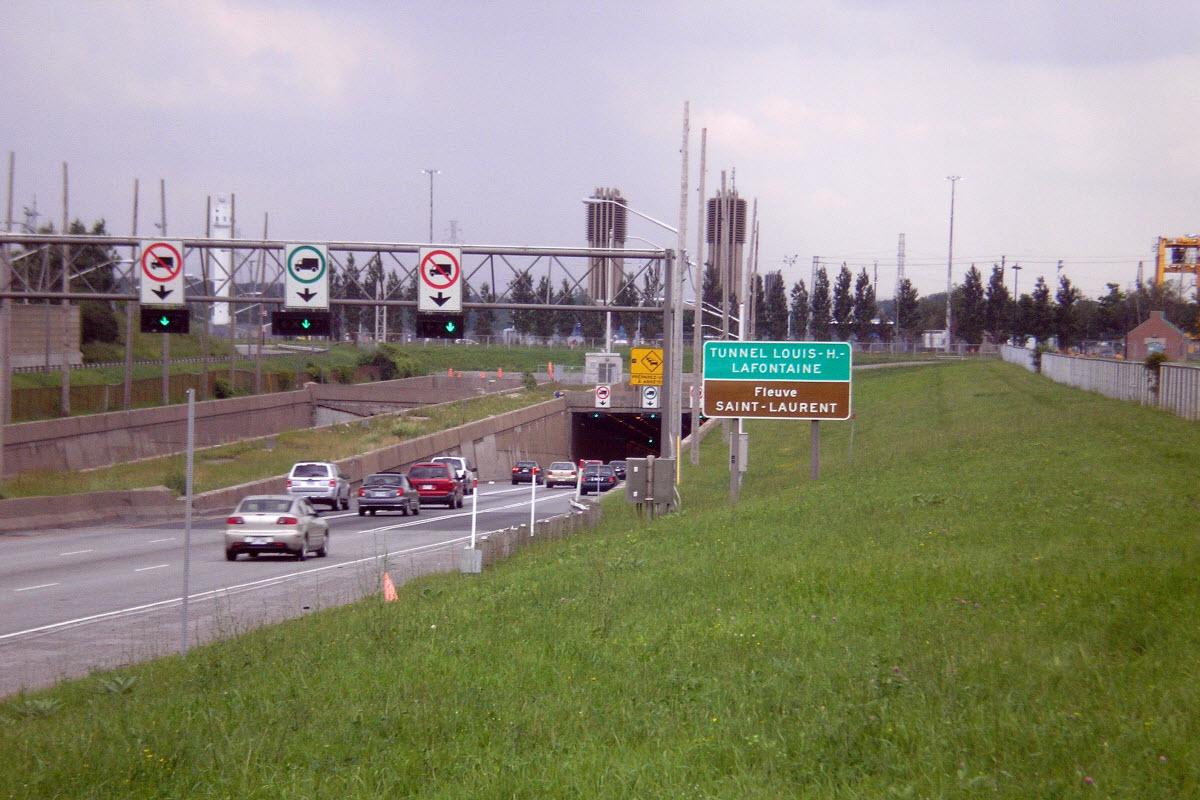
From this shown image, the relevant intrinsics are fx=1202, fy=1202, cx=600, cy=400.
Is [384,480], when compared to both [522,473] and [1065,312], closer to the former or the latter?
[522,473]

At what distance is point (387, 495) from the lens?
42.2 m

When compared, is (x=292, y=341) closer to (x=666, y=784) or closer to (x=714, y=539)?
(x=714, y=539)

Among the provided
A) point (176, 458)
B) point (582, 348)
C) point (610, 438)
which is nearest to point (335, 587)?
point (176, 458)

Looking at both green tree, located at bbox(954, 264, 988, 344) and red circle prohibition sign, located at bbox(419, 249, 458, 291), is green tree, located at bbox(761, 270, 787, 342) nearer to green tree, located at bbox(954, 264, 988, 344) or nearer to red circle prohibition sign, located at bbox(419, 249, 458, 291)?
green tree, located at bbox(954, 264, 988, 344)

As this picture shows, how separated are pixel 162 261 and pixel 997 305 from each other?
254ft

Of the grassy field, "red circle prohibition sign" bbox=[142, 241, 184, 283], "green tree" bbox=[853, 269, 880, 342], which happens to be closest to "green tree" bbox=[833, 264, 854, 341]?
"green tree" bbox=[853, 269, 880, 342]

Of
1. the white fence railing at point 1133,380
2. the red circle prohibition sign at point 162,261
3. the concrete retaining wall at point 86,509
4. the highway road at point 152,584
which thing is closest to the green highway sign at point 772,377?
the highway road at point 152,584

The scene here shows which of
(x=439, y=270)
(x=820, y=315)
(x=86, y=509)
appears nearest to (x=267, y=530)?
(x=439, y=270)

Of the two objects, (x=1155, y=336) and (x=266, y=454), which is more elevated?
(x=1155, y=336)

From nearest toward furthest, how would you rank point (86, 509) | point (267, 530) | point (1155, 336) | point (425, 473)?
point (267, 530)
point (86, 509)
point (425, 473)
point (1155, 336)

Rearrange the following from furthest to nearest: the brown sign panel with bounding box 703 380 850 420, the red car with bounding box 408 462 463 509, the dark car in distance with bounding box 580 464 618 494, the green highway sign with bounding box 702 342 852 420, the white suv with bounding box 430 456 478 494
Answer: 1. the dark car in distance with bounding box 580 464 618 494
2. the white suv with bounding box 430 456 478 494
3. the red car with bounding box 408 462 463 509
4. the green highway sign with bounding box 702 342 852 420
5. the brown sign panel with bounding box 703 380 850 420

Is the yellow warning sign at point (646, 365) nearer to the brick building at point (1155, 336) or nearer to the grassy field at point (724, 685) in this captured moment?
the grassy field at point (724, 685)

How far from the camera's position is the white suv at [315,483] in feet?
144

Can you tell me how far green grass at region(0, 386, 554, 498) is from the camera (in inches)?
1682
